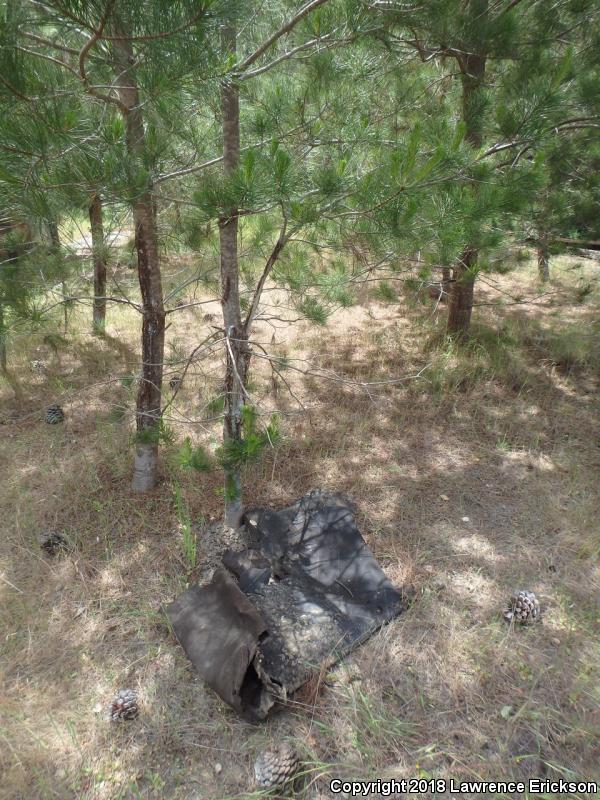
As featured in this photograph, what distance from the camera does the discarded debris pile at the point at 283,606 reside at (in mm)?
1602

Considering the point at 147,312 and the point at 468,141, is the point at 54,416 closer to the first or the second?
the point at 147,312

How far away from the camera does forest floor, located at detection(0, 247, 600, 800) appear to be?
1451mm

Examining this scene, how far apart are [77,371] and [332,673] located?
130 inches

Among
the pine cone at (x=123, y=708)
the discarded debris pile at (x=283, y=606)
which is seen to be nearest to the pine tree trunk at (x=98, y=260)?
the discarded debris pile at (x=283, y=606)

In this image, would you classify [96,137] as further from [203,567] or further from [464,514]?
[464,514]

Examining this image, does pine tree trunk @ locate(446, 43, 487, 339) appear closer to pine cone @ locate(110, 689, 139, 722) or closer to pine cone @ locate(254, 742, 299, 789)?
pine cone @ locate(254, 742, 299, 789)

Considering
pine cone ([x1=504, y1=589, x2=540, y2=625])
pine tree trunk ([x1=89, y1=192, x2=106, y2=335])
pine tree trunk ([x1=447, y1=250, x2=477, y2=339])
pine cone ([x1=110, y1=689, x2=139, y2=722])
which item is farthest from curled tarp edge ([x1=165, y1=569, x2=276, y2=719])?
pine tree trunk ([x1=447, y1=250, x2=477, y2=339])

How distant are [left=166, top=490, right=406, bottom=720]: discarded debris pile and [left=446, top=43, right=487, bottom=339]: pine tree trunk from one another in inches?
65.7

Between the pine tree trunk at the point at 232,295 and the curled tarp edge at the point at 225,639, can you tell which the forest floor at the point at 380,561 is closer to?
the curled tarp edge at the point at 225,639

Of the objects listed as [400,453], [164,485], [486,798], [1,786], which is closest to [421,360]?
[400,453]

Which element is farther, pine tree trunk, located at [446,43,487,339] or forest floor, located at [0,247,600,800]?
pine tree trunk, located at [446,43,487,339]

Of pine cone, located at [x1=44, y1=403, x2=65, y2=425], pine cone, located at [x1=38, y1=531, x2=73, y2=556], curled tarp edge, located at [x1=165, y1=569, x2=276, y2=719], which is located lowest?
curled tarp edge, located at [x1=165, y1=569, x2=276, y2=719]

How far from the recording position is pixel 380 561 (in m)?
2.16

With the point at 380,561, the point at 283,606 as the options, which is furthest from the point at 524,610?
the point at 283,606
